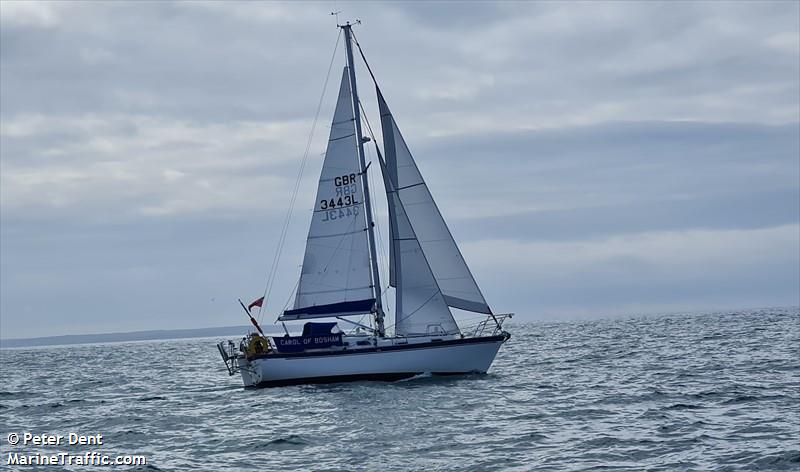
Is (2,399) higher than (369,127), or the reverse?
(369,127)

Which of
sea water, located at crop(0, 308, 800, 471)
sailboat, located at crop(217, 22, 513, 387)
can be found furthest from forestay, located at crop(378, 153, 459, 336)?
sea water, located at crop(0, 308, 800, 471)

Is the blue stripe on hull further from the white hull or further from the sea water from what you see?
the sea water

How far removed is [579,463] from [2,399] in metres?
31.1

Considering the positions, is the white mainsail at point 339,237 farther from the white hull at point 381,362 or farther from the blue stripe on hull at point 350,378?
the blue stripe on hull at point 350,378

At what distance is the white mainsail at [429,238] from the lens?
129 feet

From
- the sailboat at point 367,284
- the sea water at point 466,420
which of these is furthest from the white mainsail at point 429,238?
the sea water at point 466,420

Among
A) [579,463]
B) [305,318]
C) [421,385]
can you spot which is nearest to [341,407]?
[421,385]

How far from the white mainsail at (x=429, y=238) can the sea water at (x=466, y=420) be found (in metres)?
3.50

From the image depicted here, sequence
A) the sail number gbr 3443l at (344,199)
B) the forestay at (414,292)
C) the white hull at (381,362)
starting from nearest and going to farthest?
the white hull at (381,362) < the forestay at (414,292) < the sail number gbr 3443l at (344,199)

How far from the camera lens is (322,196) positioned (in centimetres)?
4003

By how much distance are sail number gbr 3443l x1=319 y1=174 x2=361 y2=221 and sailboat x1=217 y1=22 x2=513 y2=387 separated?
4 centimetres

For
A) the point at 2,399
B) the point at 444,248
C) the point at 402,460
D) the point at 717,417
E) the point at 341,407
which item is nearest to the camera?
the point at 402,460

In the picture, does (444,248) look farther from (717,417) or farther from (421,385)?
(717,417)

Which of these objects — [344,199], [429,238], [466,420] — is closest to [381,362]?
[429,238]
